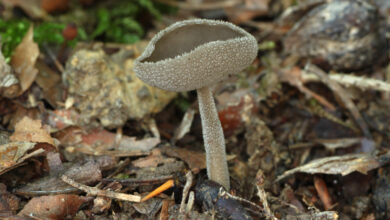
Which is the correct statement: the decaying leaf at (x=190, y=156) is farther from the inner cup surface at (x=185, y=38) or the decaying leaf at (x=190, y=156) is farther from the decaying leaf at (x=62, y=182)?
the inner cup surface at (x=185, y=38)

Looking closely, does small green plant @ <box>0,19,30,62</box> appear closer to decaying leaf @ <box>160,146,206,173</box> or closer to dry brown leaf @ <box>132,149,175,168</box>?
dry brown leaf @ <box>132,149,175,168</box>

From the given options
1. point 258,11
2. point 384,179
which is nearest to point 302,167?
point 384,179

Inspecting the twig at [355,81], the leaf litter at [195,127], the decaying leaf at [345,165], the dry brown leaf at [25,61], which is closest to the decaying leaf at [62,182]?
the leaf litter at [195,127]

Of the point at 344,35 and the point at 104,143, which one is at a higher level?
the point at 344,35

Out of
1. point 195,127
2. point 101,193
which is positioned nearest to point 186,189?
point 101,193

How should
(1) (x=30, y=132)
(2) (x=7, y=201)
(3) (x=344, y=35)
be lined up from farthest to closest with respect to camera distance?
(3) (x=344, y=35) < (1) (x=30, y=132) < (2) (x=7, y=201)

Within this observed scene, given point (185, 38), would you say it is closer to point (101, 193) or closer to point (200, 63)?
point (200, 63)

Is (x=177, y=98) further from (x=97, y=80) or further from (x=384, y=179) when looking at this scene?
(x=384, y=179)

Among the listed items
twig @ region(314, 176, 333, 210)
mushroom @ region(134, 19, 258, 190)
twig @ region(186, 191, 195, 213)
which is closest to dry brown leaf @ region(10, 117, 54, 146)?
mushroom @ region(134, 19, 258, 190)

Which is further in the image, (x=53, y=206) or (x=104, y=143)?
(x=104, y=143)
